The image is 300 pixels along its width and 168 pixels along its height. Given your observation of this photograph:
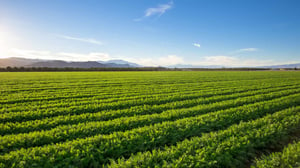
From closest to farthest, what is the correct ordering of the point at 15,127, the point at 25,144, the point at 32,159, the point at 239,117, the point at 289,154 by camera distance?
the point at 32,159, the point at 289,154, the point at 25,144, the point at 15,127, the point at 239,117

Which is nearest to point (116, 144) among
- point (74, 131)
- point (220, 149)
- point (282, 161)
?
point (74, 131)

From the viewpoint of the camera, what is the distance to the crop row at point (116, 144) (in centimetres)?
409

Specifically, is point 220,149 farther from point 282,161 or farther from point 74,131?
point 74,131

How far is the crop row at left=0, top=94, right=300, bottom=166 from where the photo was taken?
409cm

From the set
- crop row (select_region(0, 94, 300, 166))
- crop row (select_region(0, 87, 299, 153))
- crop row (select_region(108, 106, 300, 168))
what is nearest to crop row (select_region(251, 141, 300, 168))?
crop row (select_region(108, 106, 300, 168))

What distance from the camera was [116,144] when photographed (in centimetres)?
483

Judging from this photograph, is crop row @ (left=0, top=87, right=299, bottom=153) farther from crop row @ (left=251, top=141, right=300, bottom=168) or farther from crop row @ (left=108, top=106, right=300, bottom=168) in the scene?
crop row @ (left=251, top=141, right=300, bottom=168)

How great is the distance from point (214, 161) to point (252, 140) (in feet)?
7.42

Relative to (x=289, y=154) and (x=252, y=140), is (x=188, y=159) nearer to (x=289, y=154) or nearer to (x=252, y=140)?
(x=252, y=140)

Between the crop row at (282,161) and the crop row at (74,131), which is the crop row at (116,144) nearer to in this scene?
the crop row at (74,131)

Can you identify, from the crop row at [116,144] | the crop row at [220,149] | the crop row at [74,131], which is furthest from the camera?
the crop row at [74,131]

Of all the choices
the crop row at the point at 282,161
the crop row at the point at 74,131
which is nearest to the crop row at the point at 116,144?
the crop row at the point at 74,131

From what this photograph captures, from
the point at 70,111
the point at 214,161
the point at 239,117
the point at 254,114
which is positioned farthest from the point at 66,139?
the point at 254,114

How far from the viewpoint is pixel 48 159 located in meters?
4.03
